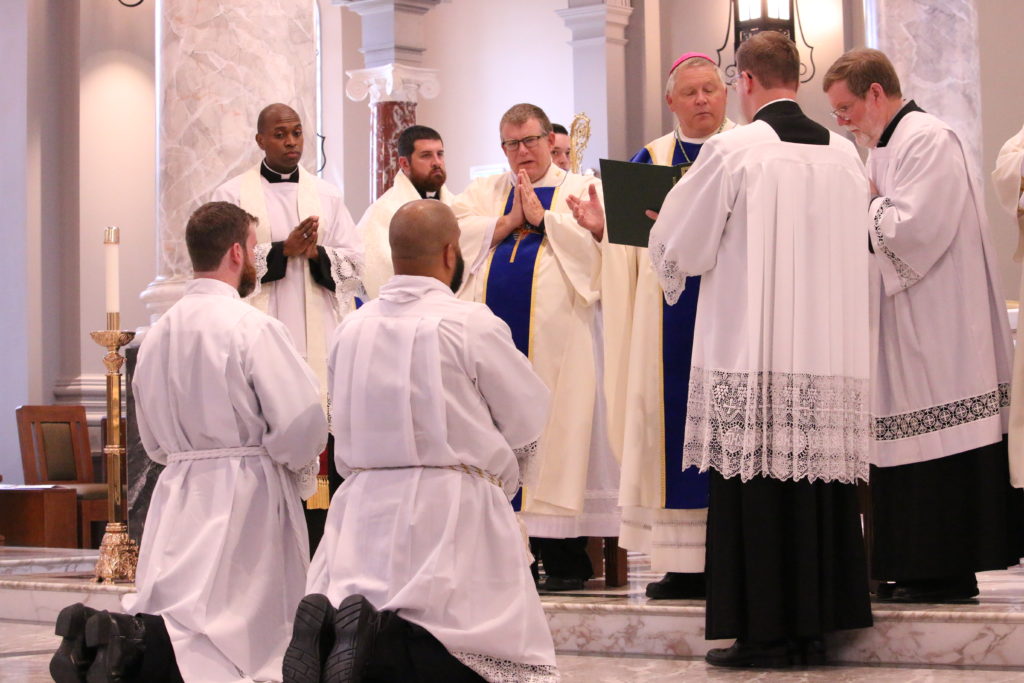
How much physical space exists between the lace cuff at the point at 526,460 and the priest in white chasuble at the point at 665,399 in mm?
1112

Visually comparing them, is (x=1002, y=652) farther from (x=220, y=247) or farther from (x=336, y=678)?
(x=220, y=247)

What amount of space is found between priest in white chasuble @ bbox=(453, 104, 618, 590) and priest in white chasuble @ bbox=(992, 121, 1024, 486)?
4.79ft

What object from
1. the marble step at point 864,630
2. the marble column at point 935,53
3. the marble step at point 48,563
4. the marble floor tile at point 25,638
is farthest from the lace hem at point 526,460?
the marble column at point 935,53

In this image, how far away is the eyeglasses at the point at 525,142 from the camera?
5559 millimetres

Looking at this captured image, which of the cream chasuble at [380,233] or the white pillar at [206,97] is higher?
the white pillar at [206,97]

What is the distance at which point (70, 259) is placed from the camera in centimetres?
1119

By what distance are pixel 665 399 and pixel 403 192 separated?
5.34ft

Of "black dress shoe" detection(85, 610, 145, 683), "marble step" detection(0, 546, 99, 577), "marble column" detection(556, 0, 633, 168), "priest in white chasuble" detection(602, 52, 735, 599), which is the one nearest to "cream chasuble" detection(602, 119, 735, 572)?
"priest in white chasuble" detection(602, 52, 735, 599)

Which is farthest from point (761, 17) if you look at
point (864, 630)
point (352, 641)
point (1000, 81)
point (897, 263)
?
point (352, 641)

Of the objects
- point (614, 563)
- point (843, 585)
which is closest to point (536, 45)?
Answer: point (614, 563)

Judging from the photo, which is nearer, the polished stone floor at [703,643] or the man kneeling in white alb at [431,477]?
the man kneeling in white alb at [431,477]

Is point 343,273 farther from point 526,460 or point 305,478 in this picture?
point 526,460

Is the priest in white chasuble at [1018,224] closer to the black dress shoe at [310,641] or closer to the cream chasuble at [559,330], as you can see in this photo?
the cream chasuble at [559,330]

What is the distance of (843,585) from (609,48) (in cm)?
948
